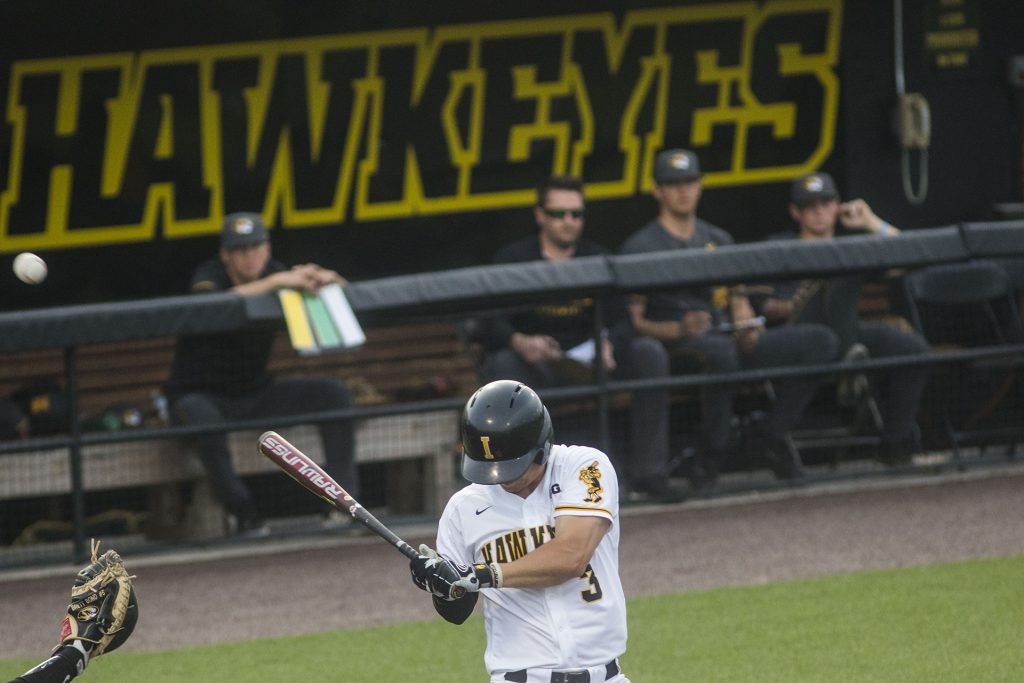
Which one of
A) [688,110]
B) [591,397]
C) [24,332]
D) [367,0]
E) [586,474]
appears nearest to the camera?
[586,474]

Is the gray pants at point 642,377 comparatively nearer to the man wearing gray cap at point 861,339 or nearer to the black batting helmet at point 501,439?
the man wearing gray cap at point 861,339

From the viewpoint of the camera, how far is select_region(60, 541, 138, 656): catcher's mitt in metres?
4.03

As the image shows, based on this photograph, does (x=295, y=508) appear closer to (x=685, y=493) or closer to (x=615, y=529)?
(x=685, y=493)

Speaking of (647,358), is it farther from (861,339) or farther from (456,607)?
(456,607)

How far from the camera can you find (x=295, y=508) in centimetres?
786

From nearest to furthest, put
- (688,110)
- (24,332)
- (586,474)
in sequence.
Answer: (586,474)
(24,332)
(688,110)

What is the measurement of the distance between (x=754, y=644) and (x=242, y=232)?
3.28 m

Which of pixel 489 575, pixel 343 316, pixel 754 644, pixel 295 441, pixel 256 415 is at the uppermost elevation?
pixel 343 316

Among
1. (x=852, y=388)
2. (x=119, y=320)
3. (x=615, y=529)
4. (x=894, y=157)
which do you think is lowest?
(x=615, y=529)

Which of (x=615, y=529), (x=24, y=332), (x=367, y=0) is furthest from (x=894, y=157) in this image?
(x=615, y=529)

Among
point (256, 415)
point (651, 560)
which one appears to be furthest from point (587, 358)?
point (256, 415)

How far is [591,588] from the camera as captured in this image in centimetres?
415

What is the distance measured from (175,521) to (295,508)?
0.55 m

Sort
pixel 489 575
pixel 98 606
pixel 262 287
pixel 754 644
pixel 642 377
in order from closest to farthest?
1. pixel 489 575
2. pixel 98 606
3. pixel 754 644
4. pixel 262 287
5. pixel 642 377
